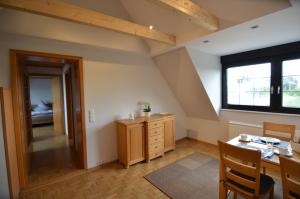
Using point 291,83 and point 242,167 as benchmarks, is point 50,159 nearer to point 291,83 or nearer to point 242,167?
point 242,167

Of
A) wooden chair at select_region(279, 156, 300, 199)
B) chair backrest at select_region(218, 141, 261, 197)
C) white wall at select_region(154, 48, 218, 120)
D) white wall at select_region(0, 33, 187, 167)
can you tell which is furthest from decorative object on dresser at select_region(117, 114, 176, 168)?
wooden chair at select_region(279, 156, 300, 199)

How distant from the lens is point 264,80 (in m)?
3.12

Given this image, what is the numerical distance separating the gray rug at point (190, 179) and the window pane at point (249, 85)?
1.54 metres

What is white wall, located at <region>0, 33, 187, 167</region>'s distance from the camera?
237cm

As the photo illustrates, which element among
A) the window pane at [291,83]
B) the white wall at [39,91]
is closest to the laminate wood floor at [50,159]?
the white wall at [39,91]

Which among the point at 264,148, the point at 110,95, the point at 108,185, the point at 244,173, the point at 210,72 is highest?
the point at 210,72

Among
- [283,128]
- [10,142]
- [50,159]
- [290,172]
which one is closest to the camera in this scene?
[290,172]

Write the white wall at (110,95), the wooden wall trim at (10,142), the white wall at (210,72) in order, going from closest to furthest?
1. the wooden wall trim at (10,142)
2. the white wall at (110,95)
3. the white wall at (210,72)

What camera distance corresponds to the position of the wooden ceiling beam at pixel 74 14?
1518 mm

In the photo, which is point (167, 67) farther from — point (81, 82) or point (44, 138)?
point (44, 138)

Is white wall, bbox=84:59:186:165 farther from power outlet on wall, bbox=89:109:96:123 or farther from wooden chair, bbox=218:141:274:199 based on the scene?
wooden chair, bbox=218:141:274:199

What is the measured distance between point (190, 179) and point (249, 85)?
2.45 meters

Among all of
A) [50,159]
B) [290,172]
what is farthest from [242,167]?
[50,159]

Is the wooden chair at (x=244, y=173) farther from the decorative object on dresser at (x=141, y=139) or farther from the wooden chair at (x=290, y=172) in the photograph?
the decorative object on dresser at (x=141, y=139)
